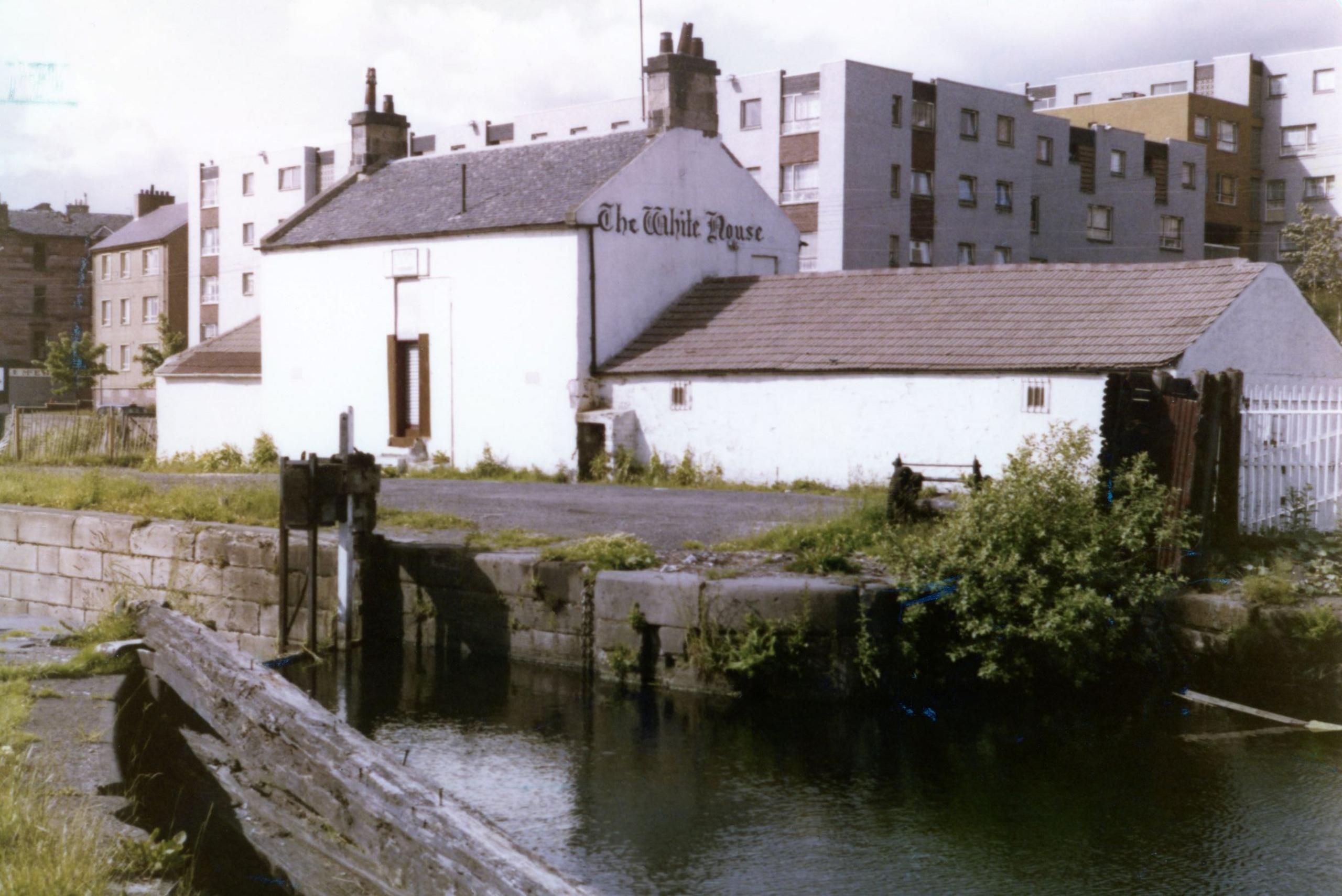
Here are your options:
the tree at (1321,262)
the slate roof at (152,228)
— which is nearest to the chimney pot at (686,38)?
the tree at (1321,262)

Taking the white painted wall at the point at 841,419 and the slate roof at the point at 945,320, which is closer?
the slate roof at the point at 945,320

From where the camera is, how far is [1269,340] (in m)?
20.6

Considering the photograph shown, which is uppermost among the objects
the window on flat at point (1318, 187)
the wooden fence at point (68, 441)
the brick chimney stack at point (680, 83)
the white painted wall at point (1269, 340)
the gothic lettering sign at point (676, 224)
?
the window on flat at point (1318, 187)

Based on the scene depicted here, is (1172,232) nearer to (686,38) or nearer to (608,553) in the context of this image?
(686,38)

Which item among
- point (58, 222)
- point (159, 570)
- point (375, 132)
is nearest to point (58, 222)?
point (58, 222)

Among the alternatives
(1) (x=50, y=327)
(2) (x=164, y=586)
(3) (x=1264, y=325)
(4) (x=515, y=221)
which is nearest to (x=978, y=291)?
(3) (x=1264, y=325)

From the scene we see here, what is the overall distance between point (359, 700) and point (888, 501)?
17.3 ft

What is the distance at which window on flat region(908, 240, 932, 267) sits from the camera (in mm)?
44844

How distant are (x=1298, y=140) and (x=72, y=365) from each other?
185 feet

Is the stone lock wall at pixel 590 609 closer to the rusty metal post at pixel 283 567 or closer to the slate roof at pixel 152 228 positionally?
the rusty metal post at pixel 283 567

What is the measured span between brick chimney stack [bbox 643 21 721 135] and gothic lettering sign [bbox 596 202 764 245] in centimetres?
169

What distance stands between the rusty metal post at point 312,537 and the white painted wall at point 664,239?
41.6ft

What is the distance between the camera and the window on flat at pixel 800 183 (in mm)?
42938

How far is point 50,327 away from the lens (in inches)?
2749
